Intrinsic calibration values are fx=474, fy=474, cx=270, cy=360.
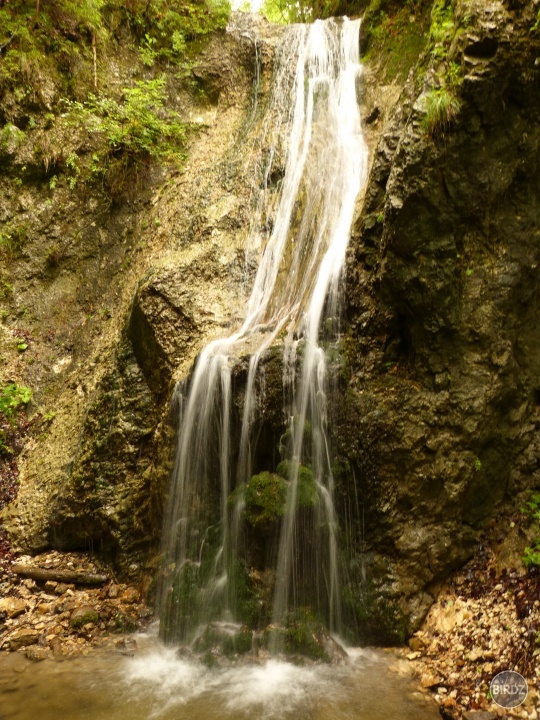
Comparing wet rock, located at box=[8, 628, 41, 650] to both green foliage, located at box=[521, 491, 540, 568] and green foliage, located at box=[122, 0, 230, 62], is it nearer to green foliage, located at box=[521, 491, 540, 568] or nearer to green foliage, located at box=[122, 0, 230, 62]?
green foliage, located at box=[521, 491, 540, 568]

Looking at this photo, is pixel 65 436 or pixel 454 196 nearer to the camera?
pixel 454 196

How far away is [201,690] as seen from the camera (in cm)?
399

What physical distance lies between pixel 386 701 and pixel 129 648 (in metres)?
2.53

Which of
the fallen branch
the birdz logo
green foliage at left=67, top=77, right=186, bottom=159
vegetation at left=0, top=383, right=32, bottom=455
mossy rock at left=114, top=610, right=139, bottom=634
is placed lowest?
the birdz logo

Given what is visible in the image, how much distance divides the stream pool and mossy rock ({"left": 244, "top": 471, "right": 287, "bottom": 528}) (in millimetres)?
1243

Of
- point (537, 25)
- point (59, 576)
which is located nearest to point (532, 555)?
point (537, 25)

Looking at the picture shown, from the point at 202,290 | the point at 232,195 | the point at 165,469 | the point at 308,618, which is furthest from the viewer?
the point at 232,195

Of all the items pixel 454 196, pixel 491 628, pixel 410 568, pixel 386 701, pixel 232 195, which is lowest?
pixel 386 701

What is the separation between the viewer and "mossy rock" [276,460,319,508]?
4734 millimetres

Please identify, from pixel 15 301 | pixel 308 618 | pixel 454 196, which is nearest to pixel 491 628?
pixel 308 618

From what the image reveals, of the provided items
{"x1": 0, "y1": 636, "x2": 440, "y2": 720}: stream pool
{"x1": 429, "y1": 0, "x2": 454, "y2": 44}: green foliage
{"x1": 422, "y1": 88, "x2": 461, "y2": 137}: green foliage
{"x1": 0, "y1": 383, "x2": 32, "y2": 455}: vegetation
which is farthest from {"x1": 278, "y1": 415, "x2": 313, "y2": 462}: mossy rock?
{"x1": 0, "y1": 383, "x2": 32, "y2": 455}: vegetation

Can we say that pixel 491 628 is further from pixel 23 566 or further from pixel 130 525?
pixel 23 566

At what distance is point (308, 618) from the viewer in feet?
14.8

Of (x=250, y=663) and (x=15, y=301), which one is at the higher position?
(x=15, y=301)
